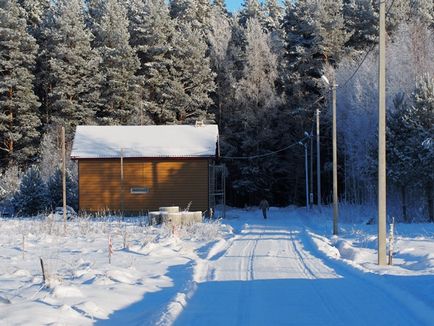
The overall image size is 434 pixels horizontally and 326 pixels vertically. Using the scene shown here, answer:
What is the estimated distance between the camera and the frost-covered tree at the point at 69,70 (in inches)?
2064

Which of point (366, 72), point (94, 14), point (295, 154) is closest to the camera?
point (366, 72)

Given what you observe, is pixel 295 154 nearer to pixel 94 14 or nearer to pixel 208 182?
pixel 208 182

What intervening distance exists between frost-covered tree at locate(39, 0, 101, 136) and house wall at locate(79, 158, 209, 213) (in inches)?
567

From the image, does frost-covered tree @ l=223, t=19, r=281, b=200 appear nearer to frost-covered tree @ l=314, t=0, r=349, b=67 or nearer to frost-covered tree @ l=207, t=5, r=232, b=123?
A: frost-covered tree @ l=207, t=5, r=232, b=123

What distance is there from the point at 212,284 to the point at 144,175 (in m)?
27.4

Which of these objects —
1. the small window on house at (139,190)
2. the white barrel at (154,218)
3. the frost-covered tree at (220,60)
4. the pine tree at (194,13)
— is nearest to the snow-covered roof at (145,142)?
the small window on house at (139,190)

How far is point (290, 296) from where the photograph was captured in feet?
32.9

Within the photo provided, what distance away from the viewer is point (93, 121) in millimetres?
53688

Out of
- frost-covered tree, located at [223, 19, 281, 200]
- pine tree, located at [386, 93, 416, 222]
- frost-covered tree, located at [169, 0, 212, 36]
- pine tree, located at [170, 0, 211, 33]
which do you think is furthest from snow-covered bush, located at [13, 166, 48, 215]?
frost-covered tree, located at [169, 0, 212, 36]

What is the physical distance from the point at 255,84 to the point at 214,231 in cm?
3064

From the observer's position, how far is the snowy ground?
27.3 feet

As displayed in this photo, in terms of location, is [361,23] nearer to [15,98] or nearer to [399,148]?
[399,148]

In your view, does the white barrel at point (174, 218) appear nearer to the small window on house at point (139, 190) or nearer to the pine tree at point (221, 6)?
the small window on house at point (139, 190)

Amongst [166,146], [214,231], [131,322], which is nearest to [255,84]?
[166,146]
